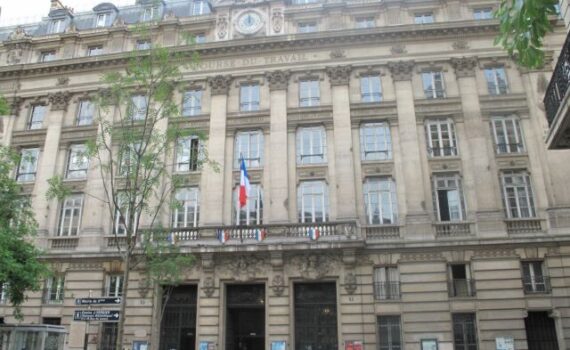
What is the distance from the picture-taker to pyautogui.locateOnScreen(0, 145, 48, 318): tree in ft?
60.4

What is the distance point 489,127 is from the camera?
27969 mm

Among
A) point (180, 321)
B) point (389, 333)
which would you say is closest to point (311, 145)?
point (389, 333)

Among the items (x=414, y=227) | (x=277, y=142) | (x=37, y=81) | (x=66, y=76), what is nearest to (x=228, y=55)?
(x=277, y=142)

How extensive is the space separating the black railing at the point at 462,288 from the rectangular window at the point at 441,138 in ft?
23.3

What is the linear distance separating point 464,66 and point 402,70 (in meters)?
3.59

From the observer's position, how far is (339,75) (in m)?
30.0

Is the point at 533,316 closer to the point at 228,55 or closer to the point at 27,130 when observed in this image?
the point at 228,55

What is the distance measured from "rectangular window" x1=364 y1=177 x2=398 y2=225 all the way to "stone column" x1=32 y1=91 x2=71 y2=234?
62.2 ft

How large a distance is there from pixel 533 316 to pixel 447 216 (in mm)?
6375

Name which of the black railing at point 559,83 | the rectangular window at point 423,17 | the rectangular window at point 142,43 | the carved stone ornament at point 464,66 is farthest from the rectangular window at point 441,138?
the rectangular window at point 142,43

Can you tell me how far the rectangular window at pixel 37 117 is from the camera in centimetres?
3325

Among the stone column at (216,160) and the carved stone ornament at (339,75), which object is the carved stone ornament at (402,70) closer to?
the carved stone ornament at (339,75)

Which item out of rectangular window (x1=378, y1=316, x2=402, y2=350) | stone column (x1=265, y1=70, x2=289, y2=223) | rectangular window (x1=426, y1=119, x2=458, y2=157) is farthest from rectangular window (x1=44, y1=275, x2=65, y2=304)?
rectangular window (x1=426, y1=119, x2=458, y2=157)

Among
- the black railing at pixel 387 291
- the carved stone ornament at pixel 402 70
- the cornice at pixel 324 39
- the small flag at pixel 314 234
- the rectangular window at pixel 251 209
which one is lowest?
the black railing at pixel 387 291
